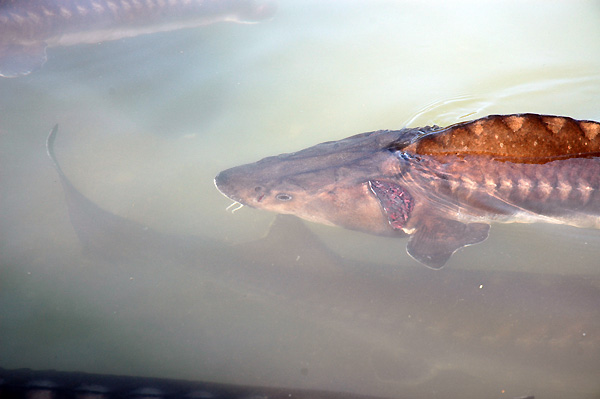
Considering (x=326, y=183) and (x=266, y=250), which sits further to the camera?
(x=266, y=250)

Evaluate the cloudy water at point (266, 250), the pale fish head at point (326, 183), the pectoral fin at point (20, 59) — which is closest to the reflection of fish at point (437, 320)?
the cloudy water at point (266, 250)

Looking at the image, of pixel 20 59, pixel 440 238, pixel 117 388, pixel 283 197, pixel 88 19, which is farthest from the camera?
pixel 88 19

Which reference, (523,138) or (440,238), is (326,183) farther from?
(523,138)

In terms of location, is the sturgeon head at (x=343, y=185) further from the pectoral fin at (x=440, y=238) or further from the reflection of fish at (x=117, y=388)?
the reflection of fish at (x=117, y=388)

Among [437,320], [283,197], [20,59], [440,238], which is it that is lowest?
[437,320]

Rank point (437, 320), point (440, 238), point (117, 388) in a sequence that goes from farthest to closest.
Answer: point (440, 238) < point (437, 320) < point (117, 388)

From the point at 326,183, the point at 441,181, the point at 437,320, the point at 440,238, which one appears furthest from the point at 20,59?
the point at 437,320

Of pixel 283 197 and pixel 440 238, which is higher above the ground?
pixel 283 197
